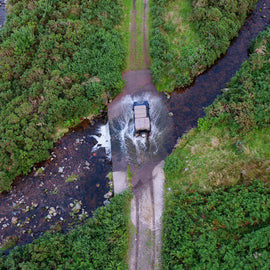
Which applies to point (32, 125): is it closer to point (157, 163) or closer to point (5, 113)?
point (5, 113)

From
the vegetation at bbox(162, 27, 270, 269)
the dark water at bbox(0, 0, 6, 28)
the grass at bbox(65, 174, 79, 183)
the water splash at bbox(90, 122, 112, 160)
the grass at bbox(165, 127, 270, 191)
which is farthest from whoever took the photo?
the dark water at bbox(0, 0, 6, 28)

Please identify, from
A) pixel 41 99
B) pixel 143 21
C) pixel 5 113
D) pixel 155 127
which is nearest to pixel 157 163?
pixel 155 127

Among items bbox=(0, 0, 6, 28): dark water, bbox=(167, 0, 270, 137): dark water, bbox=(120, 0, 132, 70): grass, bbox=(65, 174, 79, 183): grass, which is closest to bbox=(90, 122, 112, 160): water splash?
bbox=(65, 174, 79, 183): grass

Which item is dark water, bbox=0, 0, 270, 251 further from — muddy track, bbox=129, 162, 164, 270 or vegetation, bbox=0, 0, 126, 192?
muddy track, bbox=129, 162, 164, 270

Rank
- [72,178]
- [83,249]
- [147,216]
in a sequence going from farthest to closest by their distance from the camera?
[72,178]
[147,216]
[83,249]

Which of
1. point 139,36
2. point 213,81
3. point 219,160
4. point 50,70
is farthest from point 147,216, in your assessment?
point 139,36

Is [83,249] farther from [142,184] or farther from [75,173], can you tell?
[75,173]

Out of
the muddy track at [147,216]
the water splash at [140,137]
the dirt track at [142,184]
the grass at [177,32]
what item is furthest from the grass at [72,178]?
the grass at [177,32]
